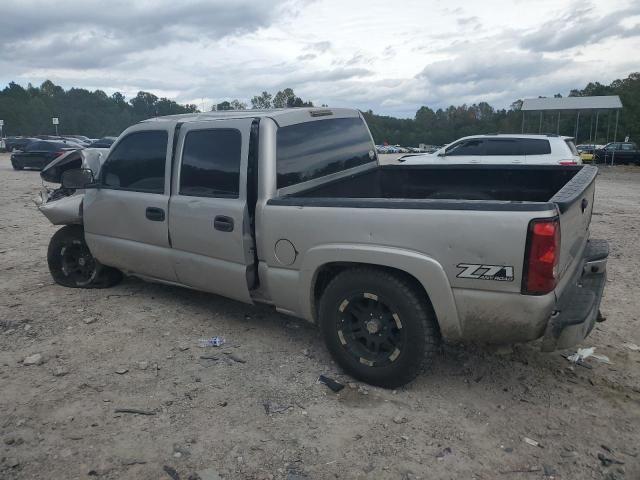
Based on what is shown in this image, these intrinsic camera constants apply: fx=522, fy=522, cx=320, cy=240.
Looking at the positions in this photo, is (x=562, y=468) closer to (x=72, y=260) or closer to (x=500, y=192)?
(x=500, y=192)

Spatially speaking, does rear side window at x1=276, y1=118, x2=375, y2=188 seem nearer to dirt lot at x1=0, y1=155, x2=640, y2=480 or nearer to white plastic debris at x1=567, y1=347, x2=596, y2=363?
dirt lot at x1=0, y1=155, x2=640, y2=480

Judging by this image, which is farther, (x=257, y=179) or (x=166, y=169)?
(x=166, y=169)

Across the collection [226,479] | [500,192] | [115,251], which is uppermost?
[500,192]

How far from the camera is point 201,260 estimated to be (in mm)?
4242

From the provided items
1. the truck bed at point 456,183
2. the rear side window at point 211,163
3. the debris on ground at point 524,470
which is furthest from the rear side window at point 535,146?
the debris on ground at point 524,470

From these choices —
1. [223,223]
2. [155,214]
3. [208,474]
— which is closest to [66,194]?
[155,214]

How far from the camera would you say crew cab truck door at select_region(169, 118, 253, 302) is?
389 centimetres

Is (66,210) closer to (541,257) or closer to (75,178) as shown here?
(75,178)

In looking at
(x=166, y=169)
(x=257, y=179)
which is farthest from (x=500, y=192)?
(x=166, y=169)

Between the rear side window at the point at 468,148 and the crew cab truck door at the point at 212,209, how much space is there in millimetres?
8819

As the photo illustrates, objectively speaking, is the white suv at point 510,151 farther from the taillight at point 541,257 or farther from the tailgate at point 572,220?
the taillight at point 541,257

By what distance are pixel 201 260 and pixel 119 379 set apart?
1.09m

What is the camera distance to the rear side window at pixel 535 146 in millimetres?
11033

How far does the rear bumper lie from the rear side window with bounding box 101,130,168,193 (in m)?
3.21
